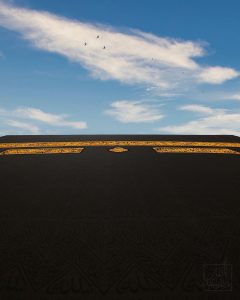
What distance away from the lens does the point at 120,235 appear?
9.94 ft

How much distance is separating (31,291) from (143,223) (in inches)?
60.1

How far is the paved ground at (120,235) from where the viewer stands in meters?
2.21

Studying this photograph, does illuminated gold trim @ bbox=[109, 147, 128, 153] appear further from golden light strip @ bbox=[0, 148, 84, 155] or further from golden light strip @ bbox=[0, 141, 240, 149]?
golden light strip @ bbox=[0, 148, 84, 155]

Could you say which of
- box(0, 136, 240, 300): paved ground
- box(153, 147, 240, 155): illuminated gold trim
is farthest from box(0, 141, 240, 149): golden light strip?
box(0, 136, 240, 300): paved ground

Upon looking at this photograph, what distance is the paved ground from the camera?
2215 mm

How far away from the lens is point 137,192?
4.62 metres

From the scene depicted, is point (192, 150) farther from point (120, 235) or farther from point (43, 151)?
point (120, 235)

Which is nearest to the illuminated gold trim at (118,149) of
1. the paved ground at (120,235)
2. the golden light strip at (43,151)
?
the golden light strip at (43,151)

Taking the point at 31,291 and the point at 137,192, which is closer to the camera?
the point at 31,291

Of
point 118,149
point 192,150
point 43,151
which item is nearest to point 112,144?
point 118,149

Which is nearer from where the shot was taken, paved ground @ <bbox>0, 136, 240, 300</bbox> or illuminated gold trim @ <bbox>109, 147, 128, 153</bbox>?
paved ground @ <bbox>0, 136, 240, 300</bbox>

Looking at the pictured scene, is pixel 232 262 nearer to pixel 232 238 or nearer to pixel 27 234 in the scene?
pixel 232 238

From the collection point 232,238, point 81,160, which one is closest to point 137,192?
point 232,238

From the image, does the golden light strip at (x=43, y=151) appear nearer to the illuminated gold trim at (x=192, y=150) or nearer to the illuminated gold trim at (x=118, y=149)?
the illuminated gold trim at (x=118, y=149)
